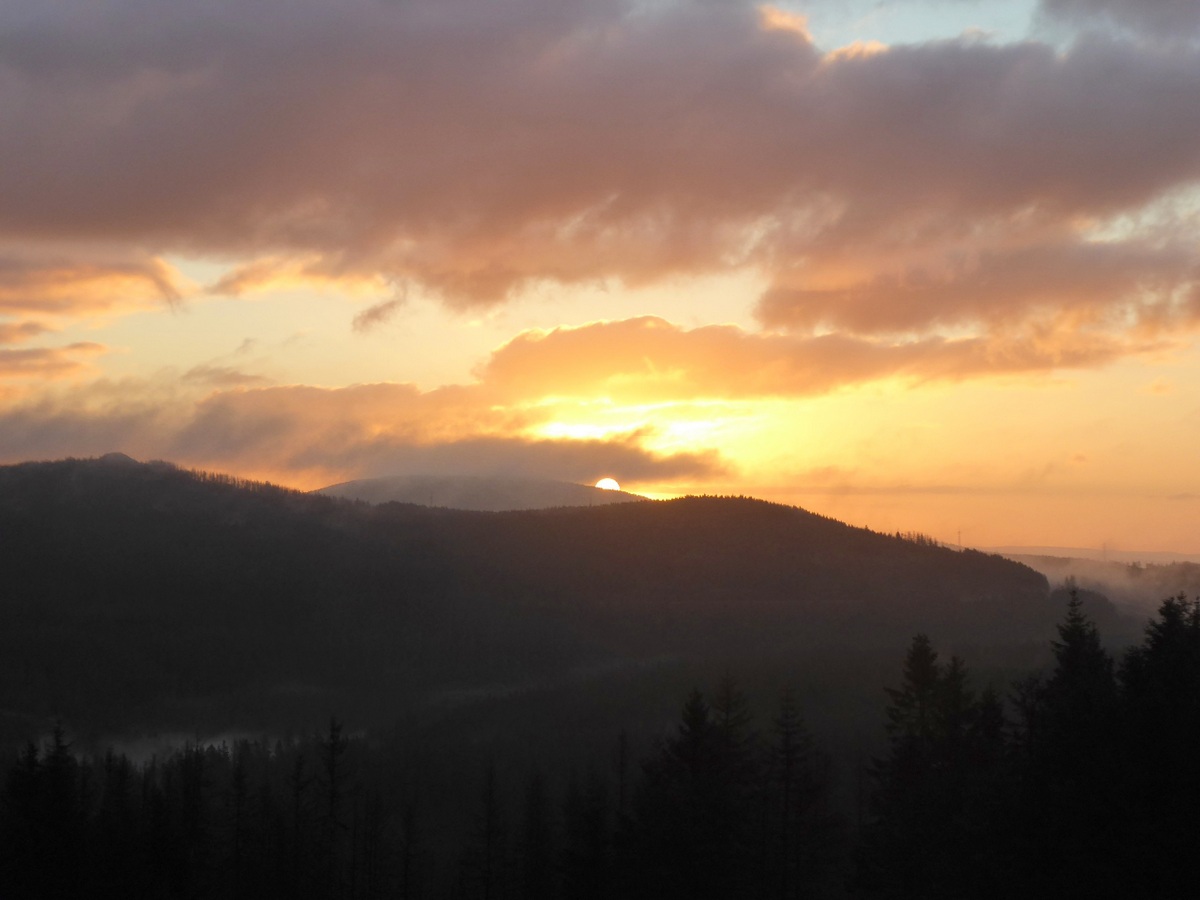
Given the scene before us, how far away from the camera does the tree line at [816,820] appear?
50.8 m

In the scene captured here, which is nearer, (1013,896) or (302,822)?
(1013,896)

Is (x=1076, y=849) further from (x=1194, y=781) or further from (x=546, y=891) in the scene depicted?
(x=546, y=891)

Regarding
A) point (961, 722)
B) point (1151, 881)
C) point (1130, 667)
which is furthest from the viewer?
point (961, 722)

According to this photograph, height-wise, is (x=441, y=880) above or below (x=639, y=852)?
below

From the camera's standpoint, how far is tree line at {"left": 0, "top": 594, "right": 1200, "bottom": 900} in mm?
50844

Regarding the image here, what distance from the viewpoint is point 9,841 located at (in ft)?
268

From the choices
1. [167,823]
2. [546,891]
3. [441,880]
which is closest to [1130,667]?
[546,891]

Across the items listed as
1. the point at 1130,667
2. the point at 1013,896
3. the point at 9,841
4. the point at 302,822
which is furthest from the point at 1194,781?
the point at 302,822

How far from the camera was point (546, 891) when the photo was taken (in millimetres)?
93562

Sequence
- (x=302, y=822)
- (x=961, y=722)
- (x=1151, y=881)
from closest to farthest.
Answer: (x=1151, y=881), (x=961, y=722), (x=302, y=822)

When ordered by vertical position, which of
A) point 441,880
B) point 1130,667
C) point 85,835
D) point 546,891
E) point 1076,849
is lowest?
point 441,880

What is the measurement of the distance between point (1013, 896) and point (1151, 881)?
625 centimetres

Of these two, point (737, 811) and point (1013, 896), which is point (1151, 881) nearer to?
point (1013, 896)

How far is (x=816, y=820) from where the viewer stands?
8088cm
